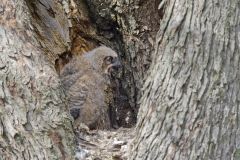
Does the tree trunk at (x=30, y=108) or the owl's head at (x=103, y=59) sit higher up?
the owl's head at (x=103, y=59)

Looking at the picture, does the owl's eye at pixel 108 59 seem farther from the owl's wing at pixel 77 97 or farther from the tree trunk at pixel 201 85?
the tree trunk at pixel 201 85

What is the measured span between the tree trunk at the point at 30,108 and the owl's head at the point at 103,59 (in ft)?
2.67

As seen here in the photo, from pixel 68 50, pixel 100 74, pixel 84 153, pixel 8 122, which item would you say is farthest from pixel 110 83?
pixel 8 122

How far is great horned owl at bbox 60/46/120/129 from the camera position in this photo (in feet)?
12.1

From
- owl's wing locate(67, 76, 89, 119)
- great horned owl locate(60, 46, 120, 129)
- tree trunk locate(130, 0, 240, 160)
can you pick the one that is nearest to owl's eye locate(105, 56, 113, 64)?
great horned owl locate(60, 46, 120, 129)

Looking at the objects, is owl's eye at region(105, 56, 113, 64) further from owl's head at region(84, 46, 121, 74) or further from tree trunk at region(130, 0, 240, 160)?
tree trunk at region(130, 0, 240, 160)

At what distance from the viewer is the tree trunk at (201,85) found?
2.50 m

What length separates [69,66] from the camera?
388 centimetres

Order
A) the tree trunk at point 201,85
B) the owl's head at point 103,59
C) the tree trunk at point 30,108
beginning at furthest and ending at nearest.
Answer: the owl's head at point 103,59, the tree trunk at point 30,108, the tree trunk at point 201,85

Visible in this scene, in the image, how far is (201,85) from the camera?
8.21 feet

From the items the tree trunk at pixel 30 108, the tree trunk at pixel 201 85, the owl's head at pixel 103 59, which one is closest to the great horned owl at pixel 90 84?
the owl's head at pixel 103 59

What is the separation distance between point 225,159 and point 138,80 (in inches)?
60.5

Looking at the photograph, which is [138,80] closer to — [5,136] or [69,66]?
[69,66]

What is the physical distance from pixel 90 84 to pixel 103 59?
0.24m
